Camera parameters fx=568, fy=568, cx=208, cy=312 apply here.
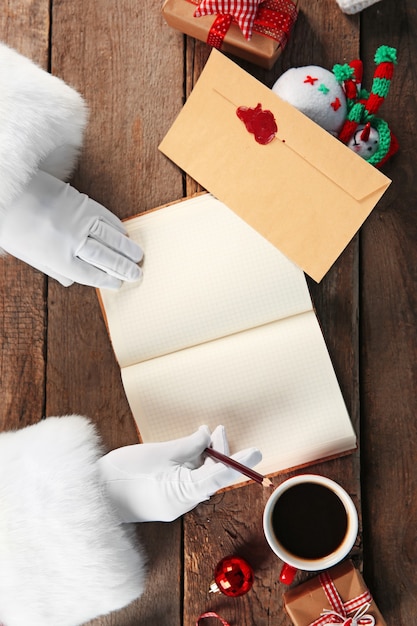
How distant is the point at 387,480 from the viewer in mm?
826

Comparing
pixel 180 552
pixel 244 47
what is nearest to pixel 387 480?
pixel 180 552

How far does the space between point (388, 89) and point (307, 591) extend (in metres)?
0.71

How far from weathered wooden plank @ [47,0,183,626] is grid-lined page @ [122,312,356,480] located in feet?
0.24

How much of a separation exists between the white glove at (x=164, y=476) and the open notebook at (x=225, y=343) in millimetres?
61

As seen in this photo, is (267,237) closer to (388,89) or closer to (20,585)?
(388,89)

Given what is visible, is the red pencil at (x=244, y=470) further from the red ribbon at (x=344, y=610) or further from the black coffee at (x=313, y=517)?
the red ribbon at (x=344, y=610)

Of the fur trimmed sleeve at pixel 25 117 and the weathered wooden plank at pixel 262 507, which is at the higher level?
the fur trimmed sleeve at pixel 25 117

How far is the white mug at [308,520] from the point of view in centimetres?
75

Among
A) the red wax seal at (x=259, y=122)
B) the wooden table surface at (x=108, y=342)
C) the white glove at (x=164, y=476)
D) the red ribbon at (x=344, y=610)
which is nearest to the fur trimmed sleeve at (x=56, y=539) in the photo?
the white glove at (x=164, y=476)

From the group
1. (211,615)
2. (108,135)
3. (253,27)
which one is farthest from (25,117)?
(211,615)

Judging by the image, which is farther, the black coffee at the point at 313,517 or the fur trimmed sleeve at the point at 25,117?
the black coffee at the point at 313,517

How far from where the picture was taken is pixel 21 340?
0.85 meters

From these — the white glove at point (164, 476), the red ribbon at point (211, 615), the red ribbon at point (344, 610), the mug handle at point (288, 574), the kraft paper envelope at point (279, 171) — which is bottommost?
the red ribbon at point (211, 615)

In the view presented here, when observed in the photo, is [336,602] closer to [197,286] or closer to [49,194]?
[197,286]
